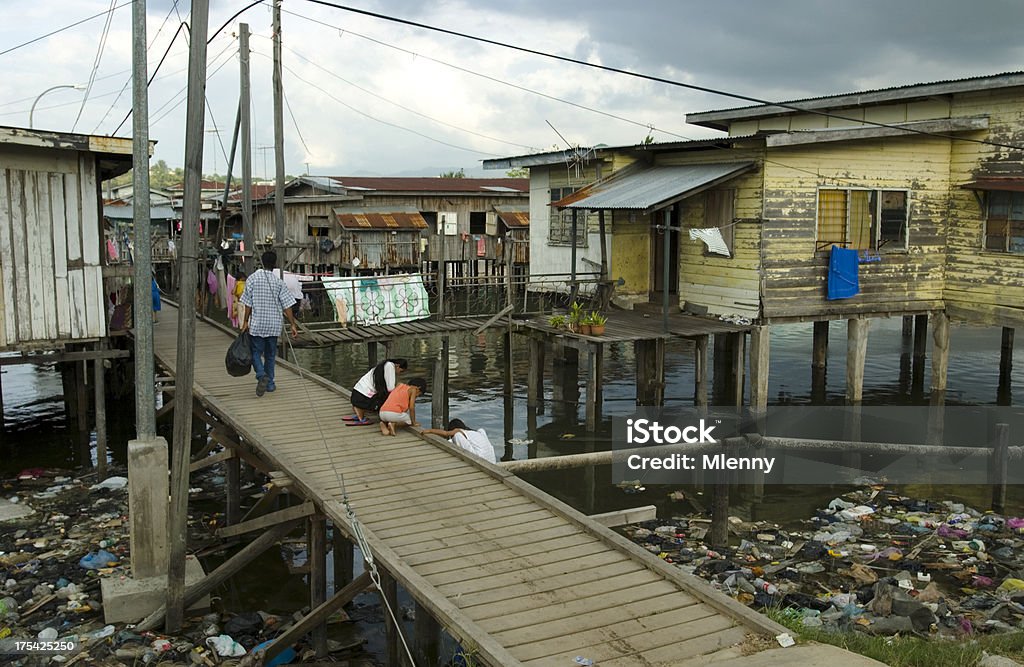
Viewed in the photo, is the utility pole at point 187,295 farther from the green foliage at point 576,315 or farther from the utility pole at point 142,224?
the green foliage at point 576,315

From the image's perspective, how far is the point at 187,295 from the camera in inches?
291

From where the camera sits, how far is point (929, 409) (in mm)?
18844

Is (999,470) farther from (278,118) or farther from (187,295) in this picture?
(278,118)

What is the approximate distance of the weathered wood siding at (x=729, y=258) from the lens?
1642 cm

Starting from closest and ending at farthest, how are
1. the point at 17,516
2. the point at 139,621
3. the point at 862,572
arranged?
the point at 139,621
the point at 862,572
the point at 17,516

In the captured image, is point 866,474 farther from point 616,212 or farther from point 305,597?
point 305,597

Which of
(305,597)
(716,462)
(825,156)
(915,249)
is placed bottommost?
(305,597)

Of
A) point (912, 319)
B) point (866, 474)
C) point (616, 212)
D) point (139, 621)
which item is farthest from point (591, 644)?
point (912, 319)

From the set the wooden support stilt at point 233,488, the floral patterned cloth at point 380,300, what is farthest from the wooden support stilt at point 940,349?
the wooden support stilt at point 233,488

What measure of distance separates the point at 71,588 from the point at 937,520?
10.8 meters

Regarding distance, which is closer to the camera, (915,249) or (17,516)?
(17,516)

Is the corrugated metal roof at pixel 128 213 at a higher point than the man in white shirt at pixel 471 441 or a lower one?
higher

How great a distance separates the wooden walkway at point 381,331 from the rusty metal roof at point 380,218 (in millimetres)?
12606

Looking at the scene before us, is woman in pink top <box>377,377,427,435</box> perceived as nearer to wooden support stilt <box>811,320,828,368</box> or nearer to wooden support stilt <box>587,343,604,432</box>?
wooden support stilt <box>587,343,604,432</box>
